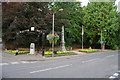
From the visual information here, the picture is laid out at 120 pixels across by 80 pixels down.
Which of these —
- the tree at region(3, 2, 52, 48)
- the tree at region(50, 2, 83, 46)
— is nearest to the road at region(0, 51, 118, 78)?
the tree at region(3, 2, 52, 48)

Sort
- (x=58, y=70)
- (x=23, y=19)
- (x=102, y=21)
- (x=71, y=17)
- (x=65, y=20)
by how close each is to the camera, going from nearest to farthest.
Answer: (x=58, y=70) < (x=23, y=19) < (x=65, y=20) < (x=102, y=21) < (x=71, y=17)

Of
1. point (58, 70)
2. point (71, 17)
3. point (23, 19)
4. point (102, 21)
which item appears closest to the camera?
point (58, 70)

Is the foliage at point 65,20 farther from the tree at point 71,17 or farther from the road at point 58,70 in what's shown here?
the road at point 58,70

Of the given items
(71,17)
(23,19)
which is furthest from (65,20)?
(71,17)

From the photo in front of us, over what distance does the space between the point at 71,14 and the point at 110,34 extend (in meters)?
12.9

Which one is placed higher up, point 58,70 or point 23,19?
point 23,19

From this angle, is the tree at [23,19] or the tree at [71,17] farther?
the tree at [71,17]

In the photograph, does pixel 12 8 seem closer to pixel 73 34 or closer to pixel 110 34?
pixel 73 34

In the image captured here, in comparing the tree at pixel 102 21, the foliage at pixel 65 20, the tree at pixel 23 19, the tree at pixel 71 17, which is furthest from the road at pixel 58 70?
the tree at pixel 102 21

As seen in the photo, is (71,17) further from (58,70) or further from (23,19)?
(58,70)

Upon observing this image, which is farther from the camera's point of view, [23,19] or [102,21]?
[102,21]

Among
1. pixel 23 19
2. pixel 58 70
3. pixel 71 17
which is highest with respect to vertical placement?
pixel 71 17

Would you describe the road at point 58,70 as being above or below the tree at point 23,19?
below

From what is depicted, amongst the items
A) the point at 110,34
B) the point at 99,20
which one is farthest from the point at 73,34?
the point at 110,34
